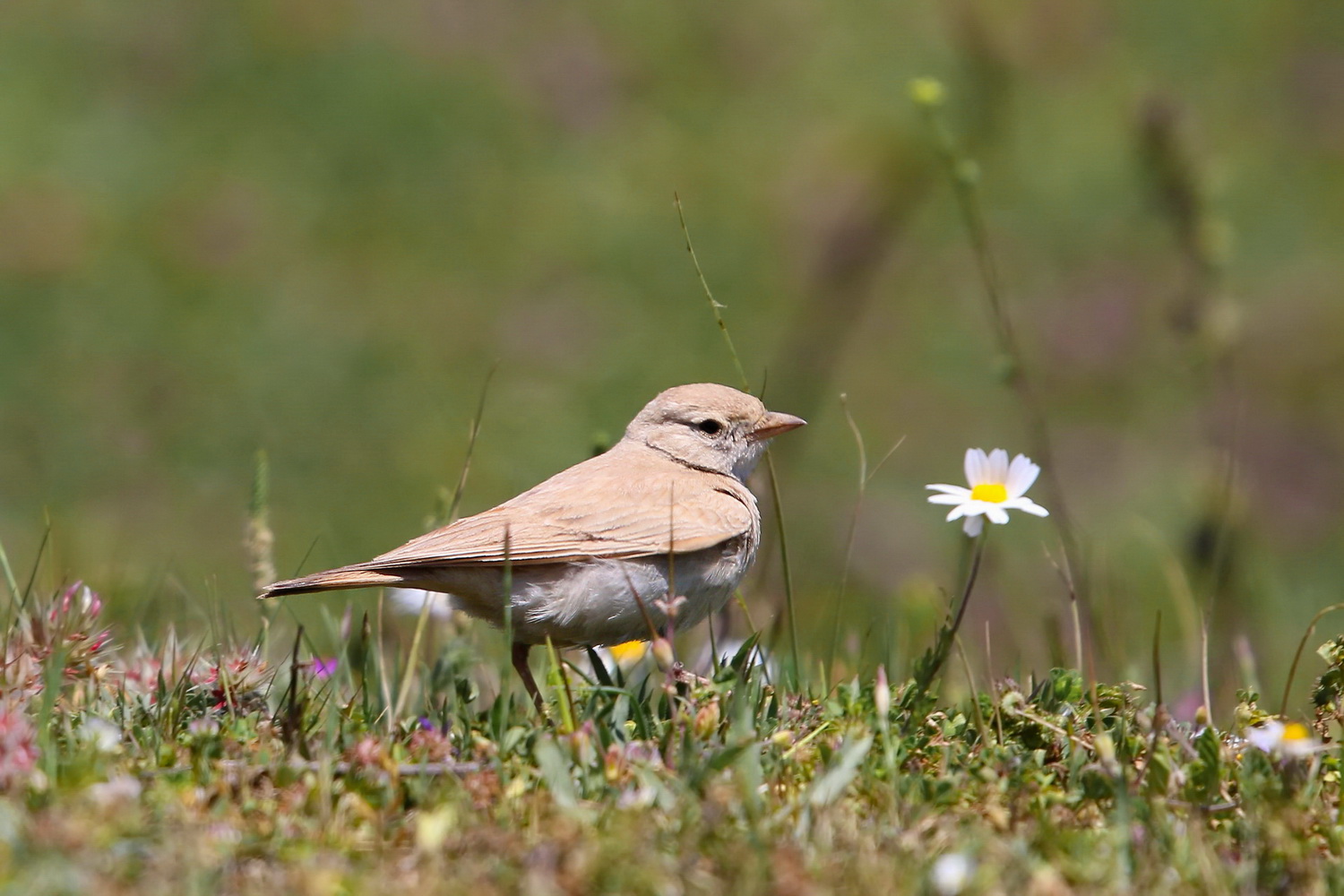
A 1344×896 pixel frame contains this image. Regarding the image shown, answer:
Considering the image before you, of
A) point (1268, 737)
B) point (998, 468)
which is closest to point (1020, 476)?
point (998, 468)

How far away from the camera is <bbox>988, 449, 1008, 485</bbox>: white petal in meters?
4.61

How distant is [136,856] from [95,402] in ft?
27.7

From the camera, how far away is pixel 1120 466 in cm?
1097

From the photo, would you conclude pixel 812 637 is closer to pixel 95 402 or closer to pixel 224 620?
pixel 224 620

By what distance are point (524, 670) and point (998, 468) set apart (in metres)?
1.74

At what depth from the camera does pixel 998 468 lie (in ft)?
15.1

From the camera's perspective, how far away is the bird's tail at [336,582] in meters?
4.73

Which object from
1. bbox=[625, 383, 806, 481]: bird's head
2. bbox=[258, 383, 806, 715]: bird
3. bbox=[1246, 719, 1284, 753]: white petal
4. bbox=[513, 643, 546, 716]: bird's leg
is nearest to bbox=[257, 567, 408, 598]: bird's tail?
bbox=[258, 383, 806, 715]: bird

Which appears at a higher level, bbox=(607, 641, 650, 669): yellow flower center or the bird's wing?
the bird's wing

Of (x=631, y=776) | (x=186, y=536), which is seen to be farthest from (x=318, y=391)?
(x=631, y=776)

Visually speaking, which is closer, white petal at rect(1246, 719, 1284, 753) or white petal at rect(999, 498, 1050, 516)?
white petal at rect(1246, 719, 1284, 753)

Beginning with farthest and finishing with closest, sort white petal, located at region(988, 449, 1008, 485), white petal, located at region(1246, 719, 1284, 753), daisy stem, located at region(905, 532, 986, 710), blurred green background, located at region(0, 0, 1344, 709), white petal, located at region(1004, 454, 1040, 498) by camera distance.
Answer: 1. blurred green background, located at region(0, 0, 1344, 709)
2. white petal, located at region(988, 449, 1008, 485)
3. white petal, located at region(1004, 454, 1040, 498)
4. daisy stem, located at region(905, 532, 986, 710)
5. white petal, located at region(1246, 719, 1284, 753)

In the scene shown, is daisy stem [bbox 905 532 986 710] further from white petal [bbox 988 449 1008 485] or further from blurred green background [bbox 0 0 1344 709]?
blurred green background [bbox 0 0 1344 709]

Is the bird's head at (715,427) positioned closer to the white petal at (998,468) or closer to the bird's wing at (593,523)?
the bird's wing at (593,523)
